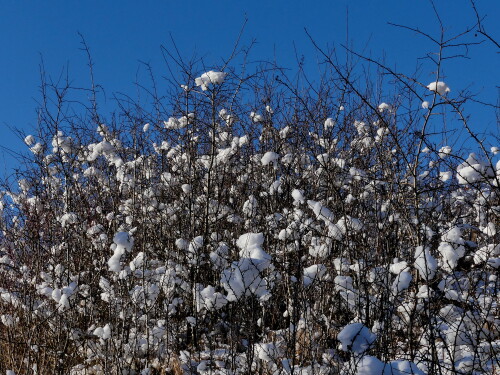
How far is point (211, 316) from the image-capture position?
255 inches

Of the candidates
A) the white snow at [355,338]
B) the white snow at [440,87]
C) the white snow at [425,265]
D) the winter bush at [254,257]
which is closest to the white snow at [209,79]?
the winter bush at [254,257]

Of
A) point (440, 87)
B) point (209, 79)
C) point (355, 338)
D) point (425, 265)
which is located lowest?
point (355, 338)

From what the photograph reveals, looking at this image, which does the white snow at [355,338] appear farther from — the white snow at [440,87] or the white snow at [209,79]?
the white snow at [209,79]

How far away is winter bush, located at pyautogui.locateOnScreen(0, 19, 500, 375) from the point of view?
4.23 m

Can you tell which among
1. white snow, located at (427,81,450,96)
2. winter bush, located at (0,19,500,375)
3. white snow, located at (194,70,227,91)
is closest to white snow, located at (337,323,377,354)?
winter bush, located at (0,19,500,375)

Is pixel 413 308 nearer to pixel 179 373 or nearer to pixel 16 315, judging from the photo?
pixel 179 373

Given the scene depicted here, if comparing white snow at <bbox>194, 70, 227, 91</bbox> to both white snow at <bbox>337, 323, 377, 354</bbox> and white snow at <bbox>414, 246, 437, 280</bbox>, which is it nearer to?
white snow at <bbox>414, 246, 437, 280</bbox>

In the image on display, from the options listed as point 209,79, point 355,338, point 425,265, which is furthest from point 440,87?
point 209,79

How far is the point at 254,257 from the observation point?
404cm

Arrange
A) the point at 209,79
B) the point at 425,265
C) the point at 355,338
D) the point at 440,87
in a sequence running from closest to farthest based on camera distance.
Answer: the point at 355,338
the point at 425,265
the point at 440,87
the point at 209,79

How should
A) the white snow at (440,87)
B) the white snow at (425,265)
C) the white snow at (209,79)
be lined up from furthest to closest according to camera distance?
the white snow at (209,79) → the white snow at (440,87) → the white snow at (425,265)

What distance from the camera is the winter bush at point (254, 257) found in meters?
4.23

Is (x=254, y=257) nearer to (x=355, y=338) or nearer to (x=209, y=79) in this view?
(x=355, y=338)

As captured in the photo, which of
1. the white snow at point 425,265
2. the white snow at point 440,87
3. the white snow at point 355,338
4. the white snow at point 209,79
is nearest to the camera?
the white snow at point 355,338
